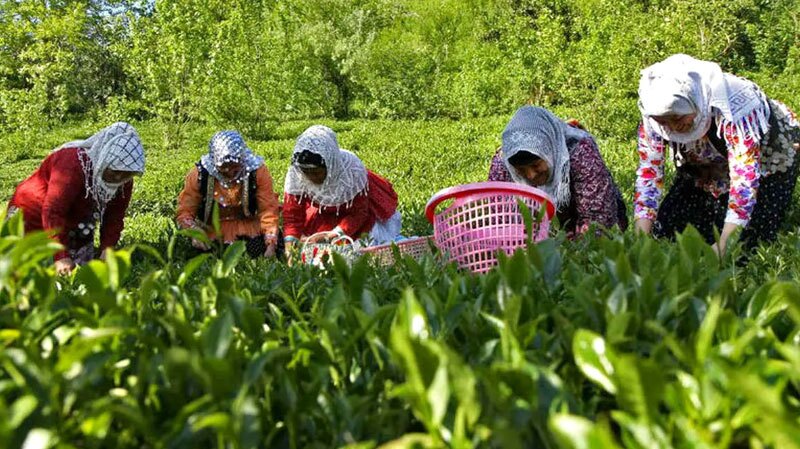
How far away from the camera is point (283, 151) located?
14.1 metres

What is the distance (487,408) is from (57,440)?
494 mm

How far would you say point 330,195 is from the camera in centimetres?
490

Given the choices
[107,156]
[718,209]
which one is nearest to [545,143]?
[718,209]

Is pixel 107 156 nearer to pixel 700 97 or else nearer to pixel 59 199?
pixel 59 199

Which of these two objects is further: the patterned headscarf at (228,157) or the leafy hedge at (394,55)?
the leafy hedge at (394,55)

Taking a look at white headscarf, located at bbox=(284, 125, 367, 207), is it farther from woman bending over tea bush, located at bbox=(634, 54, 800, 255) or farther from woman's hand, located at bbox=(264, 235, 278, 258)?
woman bending over tea bush, located at bbox=(634, 54, 800, 255)

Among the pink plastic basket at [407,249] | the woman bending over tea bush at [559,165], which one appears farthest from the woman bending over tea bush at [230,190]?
the woman bending over tea bush at [559,165]

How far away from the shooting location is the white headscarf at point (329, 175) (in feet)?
15.6

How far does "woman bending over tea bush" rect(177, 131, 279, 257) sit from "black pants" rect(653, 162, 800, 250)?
245cm

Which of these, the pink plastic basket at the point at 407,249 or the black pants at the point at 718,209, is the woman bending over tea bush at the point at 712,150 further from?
the pink plastic basket at the point at 407,249

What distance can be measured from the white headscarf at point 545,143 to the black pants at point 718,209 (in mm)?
611

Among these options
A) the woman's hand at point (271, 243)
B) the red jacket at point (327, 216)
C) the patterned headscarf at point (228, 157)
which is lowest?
the woman's hand at point (271, 243)

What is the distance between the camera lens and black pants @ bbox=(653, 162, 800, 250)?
3.62 m

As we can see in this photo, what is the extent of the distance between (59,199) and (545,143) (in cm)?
266
